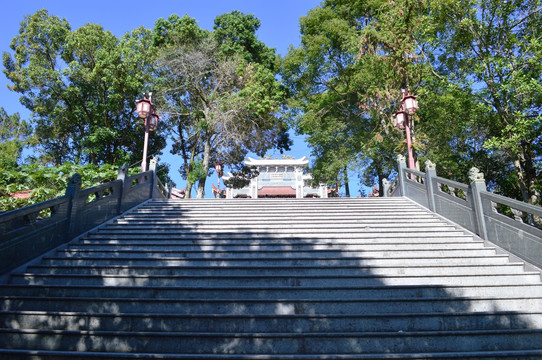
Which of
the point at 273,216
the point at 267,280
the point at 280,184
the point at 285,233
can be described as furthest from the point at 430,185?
the point at 280,184

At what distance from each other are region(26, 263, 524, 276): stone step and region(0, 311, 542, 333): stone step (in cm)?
106

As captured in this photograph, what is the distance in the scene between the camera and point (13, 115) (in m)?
27.7

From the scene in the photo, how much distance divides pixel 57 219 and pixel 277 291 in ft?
13.0

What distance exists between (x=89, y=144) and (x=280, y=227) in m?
12.5

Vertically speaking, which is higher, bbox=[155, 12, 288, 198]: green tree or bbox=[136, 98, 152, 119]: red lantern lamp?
bbox=[155, 12, 288, 198]: green tree

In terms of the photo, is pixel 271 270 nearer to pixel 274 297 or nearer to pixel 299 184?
pixel 274 297

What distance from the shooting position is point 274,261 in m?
5.14

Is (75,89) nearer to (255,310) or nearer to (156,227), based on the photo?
(156,227)

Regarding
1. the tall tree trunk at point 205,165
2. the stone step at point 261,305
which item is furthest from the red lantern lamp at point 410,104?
the tall tree trunk at point 205,165

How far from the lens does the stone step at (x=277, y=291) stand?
4199mm

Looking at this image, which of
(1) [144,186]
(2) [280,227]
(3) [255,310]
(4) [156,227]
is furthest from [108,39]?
(3) [255,310]

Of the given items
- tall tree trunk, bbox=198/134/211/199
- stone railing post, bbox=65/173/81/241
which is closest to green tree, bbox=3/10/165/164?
tall tree trunk, bbox=198/134/211/199

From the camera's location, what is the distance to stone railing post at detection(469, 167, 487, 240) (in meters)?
5.98

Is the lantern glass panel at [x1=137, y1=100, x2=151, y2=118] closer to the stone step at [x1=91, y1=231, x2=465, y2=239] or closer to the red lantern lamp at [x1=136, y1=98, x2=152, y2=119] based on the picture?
the red lantern lamp at [x1=136, y1=98, x2=152, y2=119]
